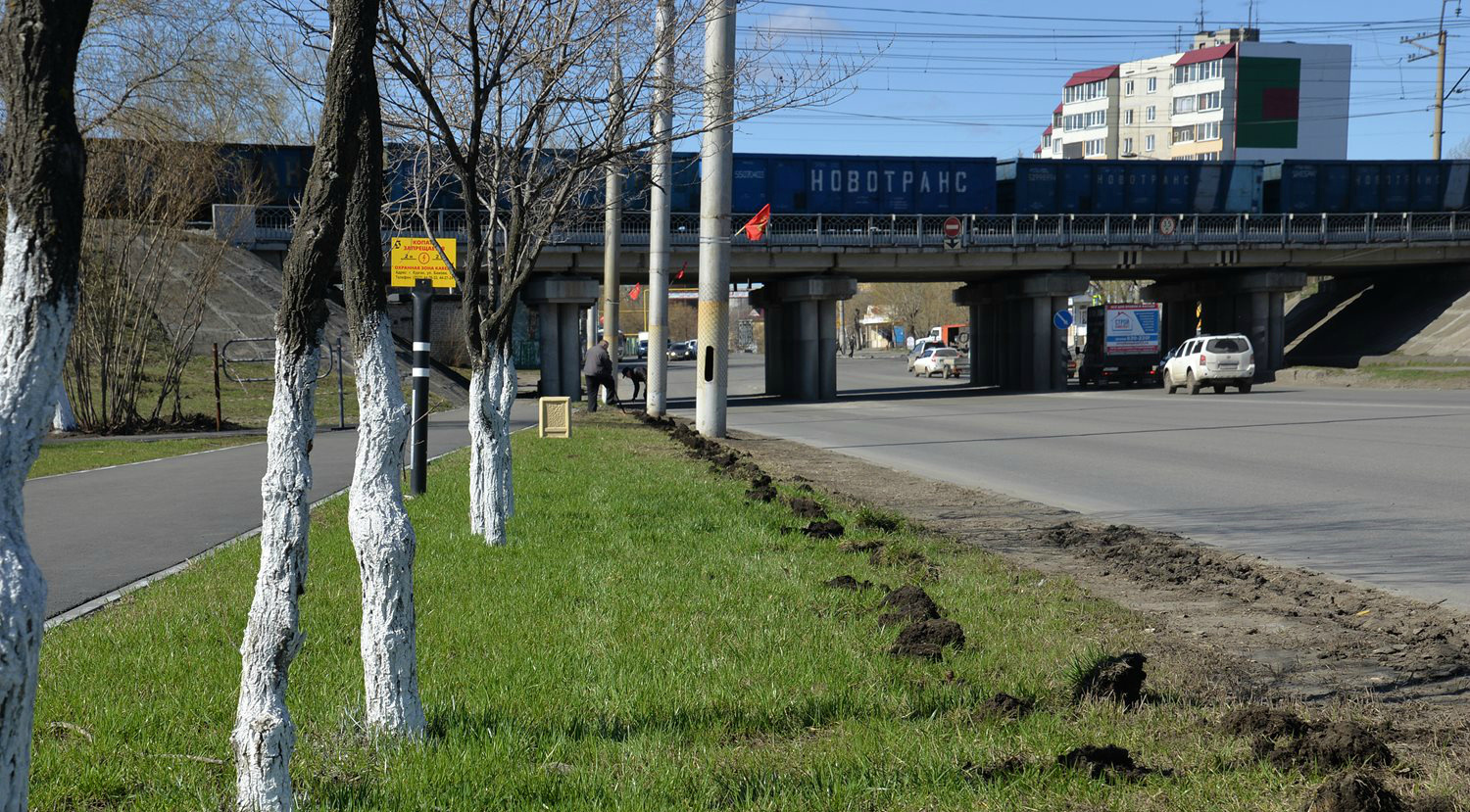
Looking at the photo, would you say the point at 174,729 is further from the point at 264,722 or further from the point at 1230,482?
the point at 1230,482

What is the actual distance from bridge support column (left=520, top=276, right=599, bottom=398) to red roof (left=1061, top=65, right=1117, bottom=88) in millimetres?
102059

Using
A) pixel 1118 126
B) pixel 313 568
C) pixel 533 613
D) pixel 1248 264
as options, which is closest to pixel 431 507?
pixel 313 568

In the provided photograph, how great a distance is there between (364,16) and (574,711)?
2.50 metres

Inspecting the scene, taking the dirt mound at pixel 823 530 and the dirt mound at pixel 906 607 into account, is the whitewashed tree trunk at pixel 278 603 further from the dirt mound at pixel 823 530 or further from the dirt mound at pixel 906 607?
the dirt mound at pixel 823 530

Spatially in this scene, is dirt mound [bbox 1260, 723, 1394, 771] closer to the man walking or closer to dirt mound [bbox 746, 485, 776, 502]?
dirt mound [bbox 746, 485, 776, 502]

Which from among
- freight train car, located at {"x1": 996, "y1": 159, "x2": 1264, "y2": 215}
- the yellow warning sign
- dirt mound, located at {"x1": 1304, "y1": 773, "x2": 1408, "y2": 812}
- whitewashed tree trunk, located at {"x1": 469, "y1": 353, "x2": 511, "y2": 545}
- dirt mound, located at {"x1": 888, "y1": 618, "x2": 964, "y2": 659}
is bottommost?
dirt mound, located at {"x1": 888, "y1": 618, "x2": 964, "y2": 659}

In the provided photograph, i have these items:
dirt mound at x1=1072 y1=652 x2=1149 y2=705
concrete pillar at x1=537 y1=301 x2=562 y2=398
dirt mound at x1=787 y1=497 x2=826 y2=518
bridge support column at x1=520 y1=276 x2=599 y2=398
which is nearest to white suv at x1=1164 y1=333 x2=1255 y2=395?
bridge support column at x1=520 y1=276 x2=599 y2=398

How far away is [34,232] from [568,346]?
43.2 m

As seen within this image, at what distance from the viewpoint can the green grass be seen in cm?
1678

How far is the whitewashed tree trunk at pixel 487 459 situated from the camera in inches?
349

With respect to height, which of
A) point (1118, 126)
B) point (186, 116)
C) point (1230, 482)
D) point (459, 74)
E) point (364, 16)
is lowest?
point (1230, 482)

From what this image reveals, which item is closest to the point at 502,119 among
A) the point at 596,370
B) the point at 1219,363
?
the point at 596,370

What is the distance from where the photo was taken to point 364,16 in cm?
407

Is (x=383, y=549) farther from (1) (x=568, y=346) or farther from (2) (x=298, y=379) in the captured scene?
(1) (x=568, y=346)
